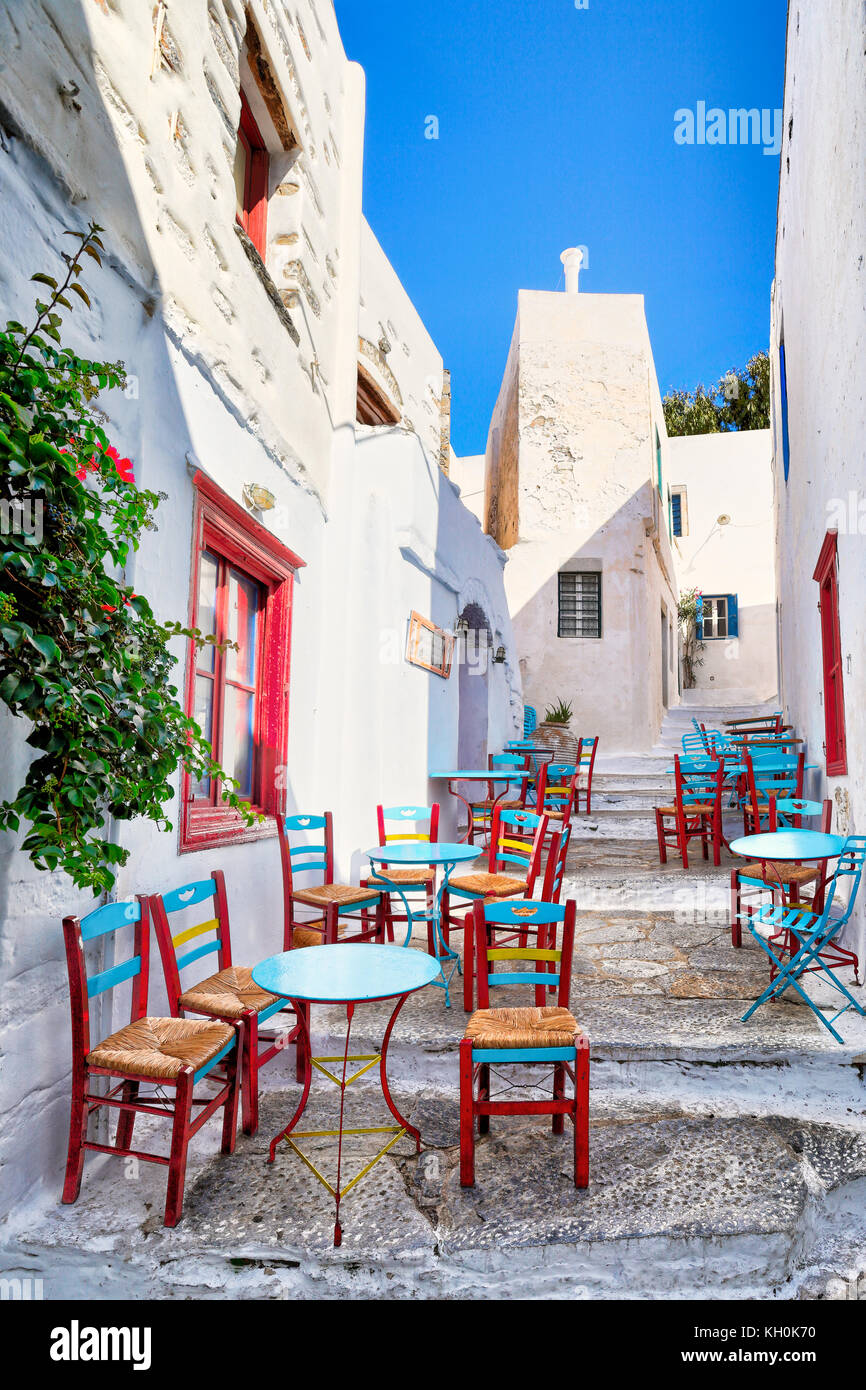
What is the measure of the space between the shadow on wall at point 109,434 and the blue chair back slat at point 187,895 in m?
0.19

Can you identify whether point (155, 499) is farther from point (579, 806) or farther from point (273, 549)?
point (579, 806)

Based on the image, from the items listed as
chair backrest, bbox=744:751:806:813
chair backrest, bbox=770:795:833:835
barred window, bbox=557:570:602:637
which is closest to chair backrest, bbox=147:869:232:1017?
chair backrest, bbox=770:795:833:835

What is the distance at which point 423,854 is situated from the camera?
173 inches

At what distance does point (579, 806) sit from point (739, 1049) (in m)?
6.72

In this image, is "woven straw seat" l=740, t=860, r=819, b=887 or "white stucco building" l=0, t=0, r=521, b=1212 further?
"woven straw seat" l=740, t=860, r=819, b=887

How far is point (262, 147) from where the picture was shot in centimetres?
529

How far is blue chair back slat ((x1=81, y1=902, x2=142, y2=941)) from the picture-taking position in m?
2.54

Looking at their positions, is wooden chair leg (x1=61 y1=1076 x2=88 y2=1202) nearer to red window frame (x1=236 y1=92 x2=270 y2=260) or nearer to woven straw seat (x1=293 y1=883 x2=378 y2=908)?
woven straw seat (x1=293 y1=883 x2=378 y2=908)

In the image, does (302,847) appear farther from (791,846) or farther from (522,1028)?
(791,846)

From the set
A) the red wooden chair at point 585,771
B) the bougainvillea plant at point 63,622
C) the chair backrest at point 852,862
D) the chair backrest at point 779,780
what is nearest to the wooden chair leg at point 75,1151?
the bougainvillea plant at point 63,622

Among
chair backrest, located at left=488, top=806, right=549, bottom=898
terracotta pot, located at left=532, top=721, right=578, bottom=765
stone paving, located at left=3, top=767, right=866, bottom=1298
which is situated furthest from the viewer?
terracotta pot, located at left=532, top=721, right=578, bottom=765

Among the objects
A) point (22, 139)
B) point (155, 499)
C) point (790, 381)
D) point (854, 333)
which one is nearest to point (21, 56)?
point (22, 139)

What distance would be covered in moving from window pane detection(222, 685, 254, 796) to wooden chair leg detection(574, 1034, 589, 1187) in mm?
2403

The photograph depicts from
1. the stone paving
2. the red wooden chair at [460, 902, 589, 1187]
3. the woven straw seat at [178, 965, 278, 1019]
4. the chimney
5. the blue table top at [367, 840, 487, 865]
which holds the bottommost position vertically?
the stone paving
